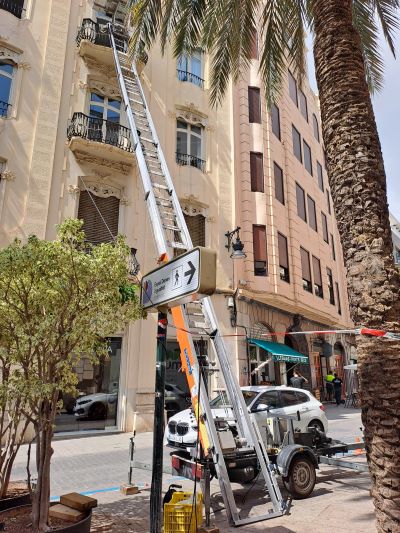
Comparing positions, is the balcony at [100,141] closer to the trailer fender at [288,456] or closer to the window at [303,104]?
the trailer fender at [288,456]

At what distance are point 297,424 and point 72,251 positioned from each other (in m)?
7.30

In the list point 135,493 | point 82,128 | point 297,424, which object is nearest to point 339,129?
point 135,493

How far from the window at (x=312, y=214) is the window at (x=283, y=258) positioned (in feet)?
16.2

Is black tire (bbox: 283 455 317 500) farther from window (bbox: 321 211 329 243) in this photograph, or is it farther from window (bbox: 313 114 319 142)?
window (bbox: 313 114 319 142)

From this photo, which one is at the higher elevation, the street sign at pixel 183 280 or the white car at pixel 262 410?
the street sign at pixel 183 280

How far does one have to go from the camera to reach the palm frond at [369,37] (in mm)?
9234

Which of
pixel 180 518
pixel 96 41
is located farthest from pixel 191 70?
pixel 180 518

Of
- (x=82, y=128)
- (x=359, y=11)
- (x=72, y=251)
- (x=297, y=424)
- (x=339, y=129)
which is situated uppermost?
(x=82, y=128)

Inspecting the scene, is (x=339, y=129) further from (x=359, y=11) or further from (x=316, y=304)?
(x=316, y=304)

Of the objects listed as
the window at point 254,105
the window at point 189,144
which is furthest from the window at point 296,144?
the window at point 189,144

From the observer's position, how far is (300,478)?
276 inches

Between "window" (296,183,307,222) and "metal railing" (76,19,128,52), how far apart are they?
11.9 m

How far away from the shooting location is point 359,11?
922 cm

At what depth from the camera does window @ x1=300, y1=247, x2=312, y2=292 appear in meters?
22.1
